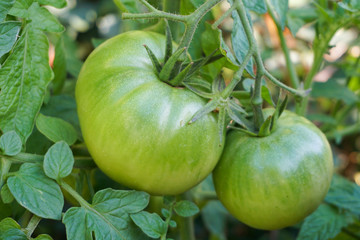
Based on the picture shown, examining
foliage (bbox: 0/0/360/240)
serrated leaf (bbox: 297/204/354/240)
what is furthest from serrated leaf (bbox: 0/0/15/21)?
serrated leaf (bbox: 297/204/354/240)

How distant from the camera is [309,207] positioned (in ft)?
2.01

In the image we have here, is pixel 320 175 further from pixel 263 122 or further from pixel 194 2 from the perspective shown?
pixel 194 2

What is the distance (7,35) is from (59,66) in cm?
25

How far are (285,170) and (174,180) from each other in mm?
155

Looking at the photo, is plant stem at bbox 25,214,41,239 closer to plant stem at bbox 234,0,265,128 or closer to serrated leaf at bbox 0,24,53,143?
serrated leaf at bbox 0,24,53,143

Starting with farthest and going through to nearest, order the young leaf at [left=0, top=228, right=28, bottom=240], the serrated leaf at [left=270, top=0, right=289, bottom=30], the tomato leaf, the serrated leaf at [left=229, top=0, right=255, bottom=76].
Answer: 1. the tomato leaf
2. the serrated leaf at [left=270, top=0, right=289, bottom=30]
3. the serrated leaf at [left=229, top=0, right=255, bottom=76]
4. the young leaf at [left=0, top=228, right=28, bottom=240]

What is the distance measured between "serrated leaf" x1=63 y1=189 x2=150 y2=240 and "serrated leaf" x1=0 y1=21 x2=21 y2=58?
0.20 m

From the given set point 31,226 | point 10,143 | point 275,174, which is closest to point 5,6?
point 10,143

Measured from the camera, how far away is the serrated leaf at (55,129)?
0.58m

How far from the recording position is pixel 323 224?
2.42 feet

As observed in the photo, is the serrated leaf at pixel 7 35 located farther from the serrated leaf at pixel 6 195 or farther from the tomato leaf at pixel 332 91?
the tomato leaf at pixel 332 91

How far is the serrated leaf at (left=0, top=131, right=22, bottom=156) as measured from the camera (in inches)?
19.8

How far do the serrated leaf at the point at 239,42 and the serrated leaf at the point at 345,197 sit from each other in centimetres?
32

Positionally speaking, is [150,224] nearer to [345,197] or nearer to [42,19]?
[42,19]
